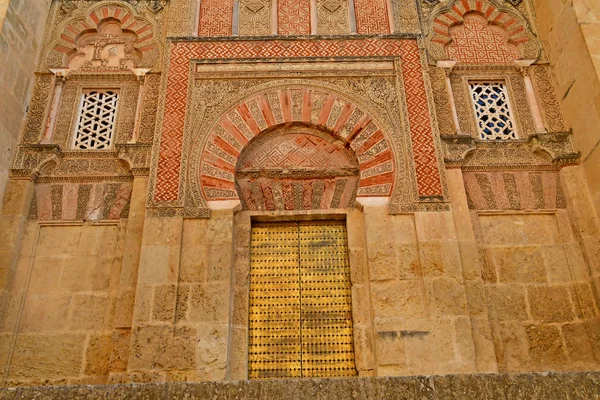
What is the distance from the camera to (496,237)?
436 cm

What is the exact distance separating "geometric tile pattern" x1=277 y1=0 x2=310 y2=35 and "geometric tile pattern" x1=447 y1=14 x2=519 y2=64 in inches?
58.7

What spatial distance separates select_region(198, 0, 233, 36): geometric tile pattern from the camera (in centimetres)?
519

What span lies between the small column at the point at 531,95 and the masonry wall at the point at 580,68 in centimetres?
21

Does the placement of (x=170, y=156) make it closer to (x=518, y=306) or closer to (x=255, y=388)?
(x=255, y=388)

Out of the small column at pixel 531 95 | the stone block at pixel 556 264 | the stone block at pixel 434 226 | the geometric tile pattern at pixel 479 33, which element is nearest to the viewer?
the stone block at pixel 434 226

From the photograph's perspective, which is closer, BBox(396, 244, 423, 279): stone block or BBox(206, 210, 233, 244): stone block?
BBox(396, 244, 423, 279): stone block

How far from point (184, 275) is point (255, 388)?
1892 millimetres

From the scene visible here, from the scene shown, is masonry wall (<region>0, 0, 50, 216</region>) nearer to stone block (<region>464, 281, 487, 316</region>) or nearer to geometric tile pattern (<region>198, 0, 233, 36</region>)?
geometric tile pattern (<region>198, 0, 233, 36</region>)

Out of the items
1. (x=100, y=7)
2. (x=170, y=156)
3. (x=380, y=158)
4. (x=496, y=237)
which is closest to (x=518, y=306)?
(x=496, y=237)

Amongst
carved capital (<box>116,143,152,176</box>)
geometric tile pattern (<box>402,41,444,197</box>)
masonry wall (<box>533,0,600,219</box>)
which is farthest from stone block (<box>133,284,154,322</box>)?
masonry wall (<box>533,0,600,219</box>)

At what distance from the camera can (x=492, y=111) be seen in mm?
4980

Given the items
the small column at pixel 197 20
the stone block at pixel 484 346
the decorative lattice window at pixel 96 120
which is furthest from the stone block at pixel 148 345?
the small column at pixel 197 20

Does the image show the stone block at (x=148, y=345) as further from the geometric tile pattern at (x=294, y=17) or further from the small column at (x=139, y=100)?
the geometric tile pattern at (x=294, y=17)

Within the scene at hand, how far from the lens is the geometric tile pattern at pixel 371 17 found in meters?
5.17
